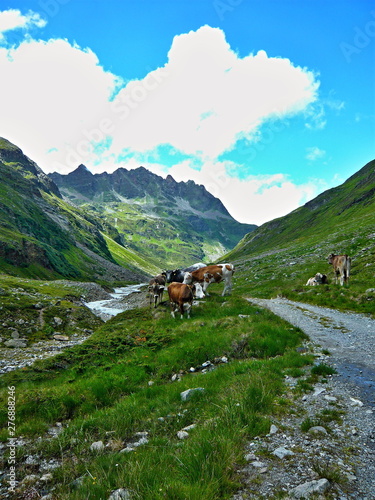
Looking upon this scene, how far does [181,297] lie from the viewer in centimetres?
1988

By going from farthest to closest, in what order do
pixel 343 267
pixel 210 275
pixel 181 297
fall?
pixel 343 267, pixel 210 275, pixel 181 297

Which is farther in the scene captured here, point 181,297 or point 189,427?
point 181,297

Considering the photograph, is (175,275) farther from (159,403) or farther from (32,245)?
(32,245)

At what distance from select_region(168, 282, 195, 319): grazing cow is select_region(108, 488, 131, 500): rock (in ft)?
48.7

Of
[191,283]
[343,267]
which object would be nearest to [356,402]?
[191,283]

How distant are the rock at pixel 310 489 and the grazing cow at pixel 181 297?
15.5 m

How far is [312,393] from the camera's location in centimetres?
833

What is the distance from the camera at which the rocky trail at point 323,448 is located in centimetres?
438

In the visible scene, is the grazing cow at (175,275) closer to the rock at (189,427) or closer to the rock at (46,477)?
the rock at (189,427)

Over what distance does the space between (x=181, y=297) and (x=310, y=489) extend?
15.8 meters

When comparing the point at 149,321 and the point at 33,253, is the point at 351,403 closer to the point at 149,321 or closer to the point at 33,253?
the point at 149,321

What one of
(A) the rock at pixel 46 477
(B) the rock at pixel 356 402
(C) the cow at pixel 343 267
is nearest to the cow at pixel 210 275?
(C) the cow at pixel 343 267

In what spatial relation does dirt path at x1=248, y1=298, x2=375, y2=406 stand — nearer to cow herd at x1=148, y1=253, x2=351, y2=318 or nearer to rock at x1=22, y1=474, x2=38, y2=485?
cow herd at x1=148, y1=253, x2=351, y2=318

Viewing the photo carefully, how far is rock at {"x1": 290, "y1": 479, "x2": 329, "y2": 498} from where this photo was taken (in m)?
4.17
